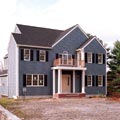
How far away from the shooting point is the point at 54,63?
30.9 metres

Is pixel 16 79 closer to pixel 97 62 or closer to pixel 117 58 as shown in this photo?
pixel 97 62

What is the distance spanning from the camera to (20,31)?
3172cm

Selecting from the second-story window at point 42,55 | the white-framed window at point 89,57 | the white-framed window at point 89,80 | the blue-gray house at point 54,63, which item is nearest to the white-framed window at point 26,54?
the blue-gray house at point 54,63

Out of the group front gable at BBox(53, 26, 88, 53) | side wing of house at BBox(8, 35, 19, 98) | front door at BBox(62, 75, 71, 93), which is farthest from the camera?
front door at BBox(62, 75, 71, 93)

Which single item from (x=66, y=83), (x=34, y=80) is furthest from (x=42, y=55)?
(x=66, y=83)

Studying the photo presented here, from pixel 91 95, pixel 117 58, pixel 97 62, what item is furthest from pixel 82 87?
pixel 117 58

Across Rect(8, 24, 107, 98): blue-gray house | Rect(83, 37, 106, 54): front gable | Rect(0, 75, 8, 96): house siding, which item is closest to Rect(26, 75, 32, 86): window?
Rect(8, 24, 107, 98): blue-gray house

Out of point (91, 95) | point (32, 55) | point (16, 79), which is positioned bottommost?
point (91, 95)

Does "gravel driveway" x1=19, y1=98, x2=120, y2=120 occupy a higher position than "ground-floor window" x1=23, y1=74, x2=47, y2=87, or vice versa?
"ground-floor window" x1=23, y1=74, x2=47, y2=87

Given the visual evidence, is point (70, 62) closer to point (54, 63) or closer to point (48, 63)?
point (54, 63)

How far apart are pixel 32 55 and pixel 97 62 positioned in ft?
27.2

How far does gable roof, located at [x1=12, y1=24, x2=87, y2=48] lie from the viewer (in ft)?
98.9

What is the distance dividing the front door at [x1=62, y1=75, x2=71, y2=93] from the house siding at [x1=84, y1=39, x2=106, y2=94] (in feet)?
6.84

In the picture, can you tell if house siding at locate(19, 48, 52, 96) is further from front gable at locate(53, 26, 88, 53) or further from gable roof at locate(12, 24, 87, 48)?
front gable at locate(53, 26, 88, 53)
